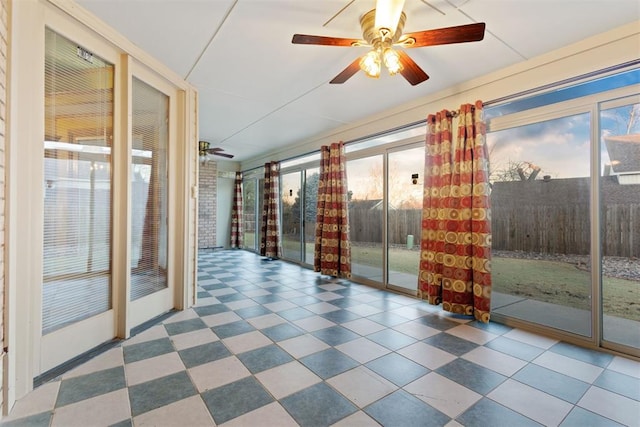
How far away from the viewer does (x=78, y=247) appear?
223 centimetres

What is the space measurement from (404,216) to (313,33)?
2.63 meters

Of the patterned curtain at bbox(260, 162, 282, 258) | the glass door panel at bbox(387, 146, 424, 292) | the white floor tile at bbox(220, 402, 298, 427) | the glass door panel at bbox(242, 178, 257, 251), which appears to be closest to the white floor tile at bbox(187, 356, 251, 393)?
the white floor tile at bbox(220, 402, 298, 427)

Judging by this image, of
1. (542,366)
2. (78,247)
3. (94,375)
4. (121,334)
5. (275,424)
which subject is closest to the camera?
(275,424)

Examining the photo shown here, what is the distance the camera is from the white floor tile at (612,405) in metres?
1.55

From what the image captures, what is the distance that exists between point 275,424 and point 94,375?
134 centimetres

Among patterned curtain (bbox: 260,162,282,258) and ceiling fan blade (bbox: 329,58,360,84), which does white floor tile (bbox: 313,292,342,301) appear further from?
patterned curtain (bbox: 260,162,282,258)

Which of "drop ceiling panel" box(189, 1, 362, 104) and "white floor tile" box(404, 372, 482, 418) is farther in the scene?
"drop ceiling panel" box(189, 1, 362, 104)

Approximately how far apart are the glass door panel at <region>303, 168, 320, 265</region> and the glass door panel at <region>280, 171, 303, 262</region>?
18 centimetres

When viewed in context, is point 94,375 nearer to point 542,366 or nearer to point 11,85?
point 11,85

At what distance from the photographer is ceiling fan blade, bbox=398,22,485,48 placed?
5.63 ft

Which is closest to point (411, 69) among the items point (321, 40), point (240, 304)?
point (321, 40)

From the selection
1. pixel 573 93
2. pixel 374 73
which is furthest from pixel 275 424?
pixel 573 93

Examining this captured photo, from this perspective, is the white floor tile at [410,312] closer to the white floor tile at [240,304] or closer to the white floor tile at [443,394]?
the white floor tile at [443,394]

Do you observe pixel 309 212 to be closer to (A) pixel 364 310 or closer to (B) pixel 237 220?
(B) pixel 237 220
